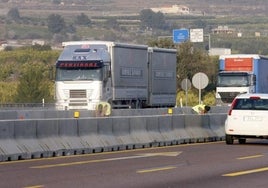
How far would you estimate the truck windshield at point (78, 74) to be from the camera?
161 ft

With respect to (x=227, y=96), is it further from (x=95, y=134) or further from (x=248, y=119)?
(x=95, y=134)

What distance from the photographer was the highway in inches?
754

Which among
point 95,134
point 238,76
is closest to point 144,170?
point 95,134

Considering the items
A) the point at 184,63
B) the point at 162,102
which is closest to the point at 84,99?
the point at 162,102

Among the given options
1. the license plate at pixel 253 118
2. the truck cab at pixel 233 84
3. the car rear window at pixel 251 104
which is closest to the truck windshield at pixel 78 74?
the truck cab at pixel 233 84

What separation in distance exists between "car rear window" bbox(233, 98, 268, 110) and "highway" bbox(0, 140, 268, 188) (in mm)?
3305

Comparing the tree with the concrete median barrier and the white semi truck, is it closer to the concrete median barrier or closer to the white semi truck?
the white semi truck

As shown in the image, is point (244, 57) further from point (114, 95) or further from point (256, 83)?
point (114, 95)

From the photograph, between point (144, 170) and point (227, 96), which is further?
point (227, 96)

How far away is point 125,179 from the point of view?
19.9 metres

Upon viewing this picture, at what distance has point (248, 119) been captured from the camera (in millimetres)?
31734

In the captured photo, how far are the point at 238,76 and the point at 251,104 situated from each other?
30841 mm

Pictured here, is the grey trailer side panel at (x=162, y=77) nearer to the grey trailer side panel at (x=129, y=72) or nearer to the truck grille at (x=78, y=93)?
the grey trailer side panel at (x=129, y=72)

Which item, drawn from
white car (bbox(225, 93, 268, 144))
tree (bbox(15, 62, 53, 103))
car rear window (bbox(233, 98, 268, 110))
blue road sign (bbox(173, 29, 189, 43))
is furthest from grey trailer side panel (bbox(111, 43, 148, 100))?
blue road sign (bbox(173, 29, 189, 43))
